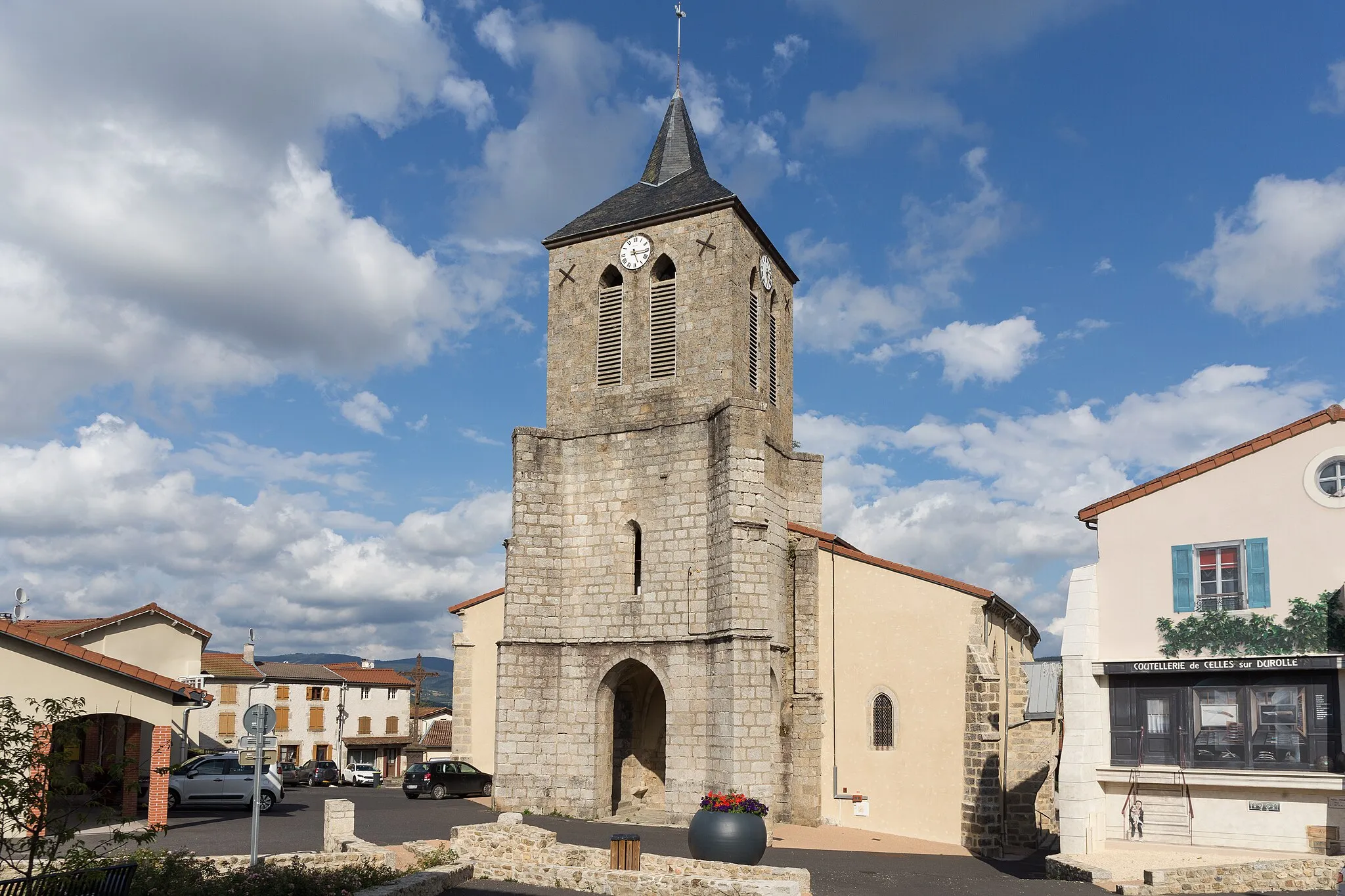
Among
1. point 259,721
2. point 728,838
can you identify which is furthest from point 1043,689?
point 259,721

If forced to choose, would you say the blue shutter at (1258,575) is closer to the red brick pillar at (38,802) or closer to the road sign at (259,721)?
the road sign at (259,721)

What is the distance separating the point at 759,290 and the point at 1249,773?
1544 cm

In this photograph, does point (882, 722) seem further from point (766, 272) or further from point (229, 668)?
point (229, 668)

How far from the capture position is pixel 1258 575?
1519 centimetres

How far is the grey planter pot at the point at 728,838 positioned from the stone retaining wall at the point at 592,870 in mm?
271

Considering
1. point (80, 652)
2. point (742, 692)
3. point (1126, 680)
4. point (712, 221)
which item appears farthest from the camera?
point (712, 221)

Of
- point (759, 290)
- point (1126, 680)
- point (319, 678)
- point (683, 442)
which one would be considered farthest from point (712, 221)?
point (319, 678)

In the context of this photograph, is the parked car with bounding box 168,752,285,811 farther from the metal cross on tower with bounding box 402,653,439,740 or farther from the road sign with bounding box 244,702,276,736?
the metal cross on tower with bounding box 402,653,439,740

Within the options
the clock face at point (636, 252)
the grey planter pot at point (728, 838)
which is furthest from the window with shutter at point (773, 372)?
the grey planter pot at point (728, 838)

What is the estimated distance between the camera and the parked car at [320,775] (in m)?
37.9

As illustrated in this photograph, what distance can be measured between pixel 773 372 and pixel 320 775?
940 inches

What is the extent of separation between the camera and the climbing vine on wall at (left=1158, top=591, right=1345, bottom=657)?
575 inches

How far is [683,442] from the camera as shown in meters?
23.8

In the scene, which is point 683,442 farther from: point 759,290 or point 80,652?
point 80,652
